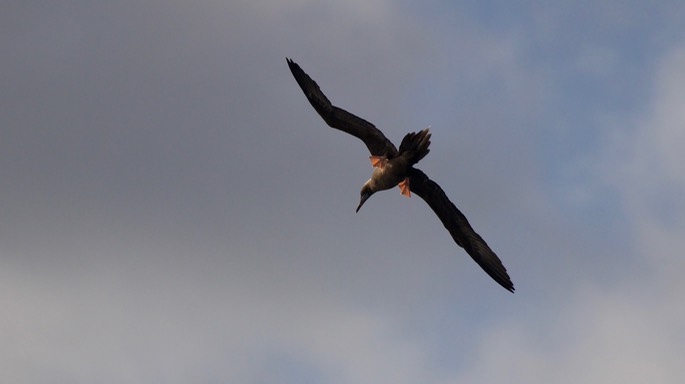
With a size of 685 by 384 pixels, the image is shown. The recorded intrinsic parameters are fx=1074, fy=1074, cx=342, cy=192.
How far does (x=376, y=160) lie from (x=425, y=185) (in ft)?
5.06

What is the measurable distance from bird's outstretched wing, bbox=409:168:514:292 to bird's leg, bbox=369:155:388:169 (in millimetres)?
1216

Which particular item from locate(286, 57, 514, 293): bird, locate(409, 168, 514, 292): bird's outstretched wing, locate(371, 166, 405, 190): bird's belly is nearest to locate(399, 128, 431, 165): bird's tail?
locate(286, 57, 514, 293): bird

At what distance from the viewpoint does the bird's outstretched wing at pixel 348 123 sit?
28269 mm

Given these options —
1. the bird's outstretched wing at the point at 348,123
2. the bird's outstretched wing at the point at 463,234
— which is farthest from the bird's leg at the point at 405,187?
the bird's outstretched wing at the point at 348,123

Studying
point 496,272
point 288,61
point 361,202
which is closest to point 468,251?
point 496,272

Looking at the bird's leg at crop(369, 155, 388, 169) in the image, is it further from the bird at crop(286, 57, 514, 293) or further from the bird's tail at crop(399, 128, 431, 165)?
the bird's tail at crop(399, 128, 431, 165)

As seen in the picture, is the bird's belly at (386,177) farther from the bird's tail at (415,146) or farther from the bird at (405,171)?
the bird's tail at (415,146)

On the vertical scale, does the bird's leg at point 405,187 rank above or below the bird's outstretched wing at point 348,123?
below

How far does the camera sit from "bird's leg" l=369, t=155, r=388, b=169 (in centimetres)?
2853

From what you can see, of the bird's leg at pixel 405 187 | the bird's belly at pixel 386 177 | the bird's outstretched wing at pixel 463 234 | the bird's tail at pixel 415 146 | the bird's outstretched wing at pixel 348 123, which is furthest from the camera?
the bird's outstretched wing at pixel 463 234

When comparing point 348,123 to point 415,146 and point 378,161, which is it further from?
point 415,146

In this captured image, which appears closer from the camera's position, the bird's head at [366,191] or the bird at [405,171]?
the bird at [405,171]

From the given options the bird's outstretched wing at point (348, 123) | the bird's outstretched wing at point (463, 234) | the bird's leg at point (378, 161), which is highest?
the bird's outstretched wing at point (348, 123)

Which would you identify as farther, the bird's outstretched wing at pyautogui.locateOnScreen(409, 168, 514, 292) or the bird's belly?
the bird's outstretched wing at pyautogui.locateOnScreen(409, 168, 514, 292)
